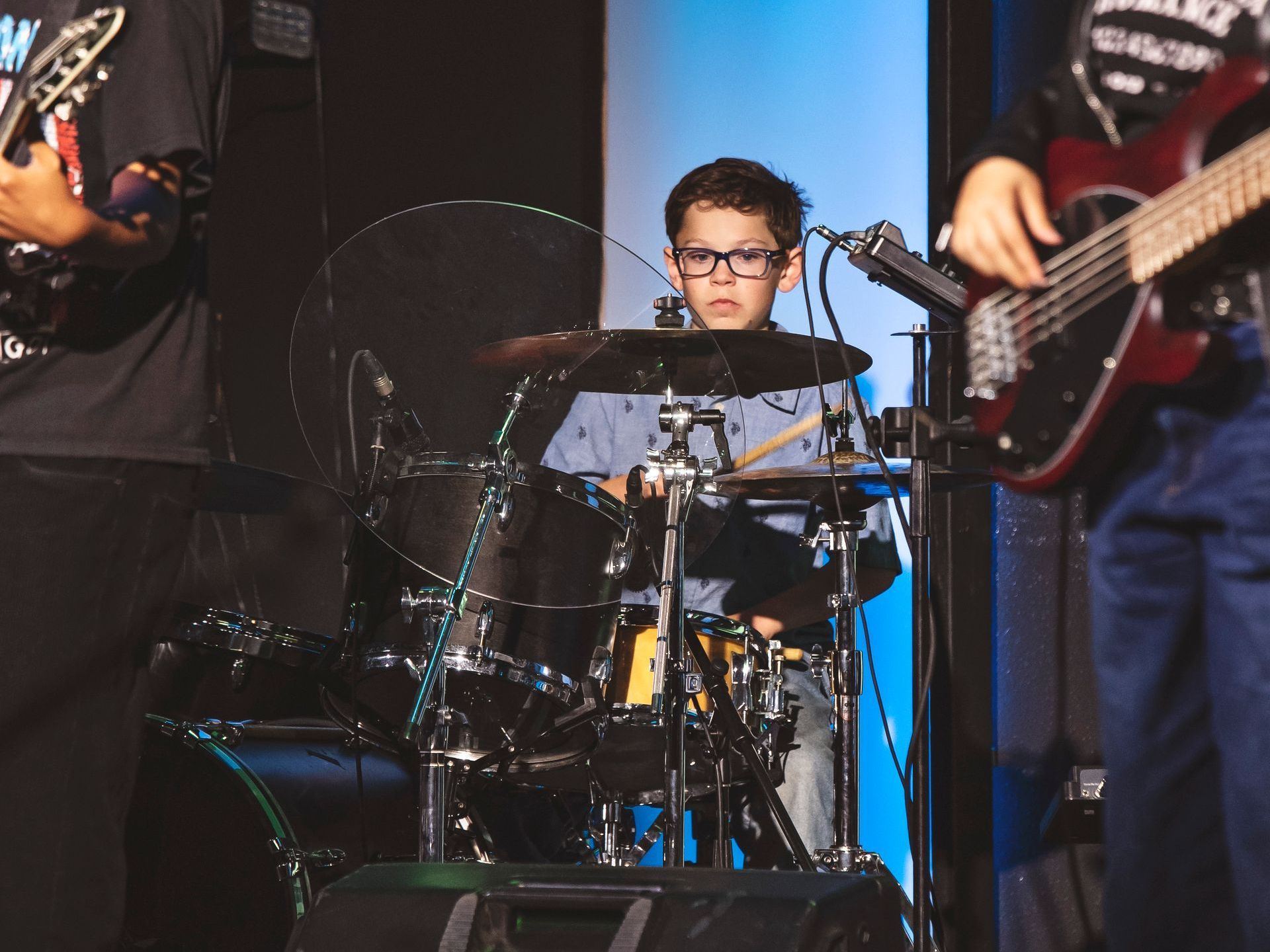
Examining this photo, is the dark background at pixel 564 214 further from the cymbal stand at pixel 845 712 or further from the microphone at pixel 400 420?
the cymbal stand at pixel 845 712

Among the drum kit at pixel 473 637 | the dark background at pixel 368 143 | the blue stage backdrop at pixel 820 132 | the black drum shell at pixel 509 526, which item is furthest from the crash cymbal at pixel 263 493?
the blue stage backdrop at pixel 820 132

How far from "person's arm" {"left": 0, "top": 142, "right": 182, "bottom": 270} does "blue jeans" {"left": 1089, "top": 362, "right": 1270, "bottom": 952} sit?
39.4 inches

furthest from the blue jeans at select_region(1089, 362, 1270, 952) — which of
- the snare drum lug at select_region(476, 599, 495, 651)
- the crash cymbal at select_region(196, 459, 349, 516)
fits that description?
the crash cymbal at select_region(196, 459, 349, 516)

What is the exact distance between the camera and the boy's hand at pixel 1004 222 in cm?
120

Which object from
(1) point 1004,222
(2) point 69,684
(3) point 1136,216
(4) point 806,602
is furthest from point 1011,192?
(4) point 806,602

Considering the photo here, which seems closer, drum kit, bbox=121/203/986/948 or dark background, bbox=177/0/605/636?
drum kit, bbox=121/203/986/948

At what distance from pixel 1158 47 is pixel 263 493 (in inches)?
79.1

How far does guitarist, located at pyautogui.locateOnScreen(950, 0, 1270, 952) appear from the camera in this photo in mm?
1053

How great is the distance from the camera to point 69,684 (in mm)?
1433

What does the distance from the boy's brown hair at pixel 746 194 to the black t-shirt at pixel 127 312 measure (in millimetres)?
1857

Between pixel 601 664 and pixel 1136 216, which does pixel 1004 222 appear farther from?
pixel 601 664

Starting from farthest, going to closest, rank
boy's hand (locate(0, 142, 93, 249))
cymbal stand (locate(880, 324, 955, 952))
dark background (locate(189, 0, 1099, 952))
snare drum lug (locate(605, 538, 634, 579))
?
dark background (locate(189, 0, 1099, 952)) → snare drum lug (locate(605, 538, 634, 579)) → cymbal stand (locate(880, 324, 955, 952)) → boy's hand (locate(0, 142, 93, 249))

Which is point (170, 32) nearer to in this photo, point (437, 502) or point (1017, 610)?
point (437, 502)

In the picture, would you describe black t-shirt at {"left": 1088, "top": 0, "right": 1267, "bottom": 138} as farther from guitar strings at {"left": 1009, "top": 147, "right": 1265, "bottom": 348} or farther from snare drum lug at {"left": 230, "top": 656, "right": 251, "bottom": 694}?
snare drum lug at {"left": 230, "top": 656, "right": 251, "bottom": 694}
